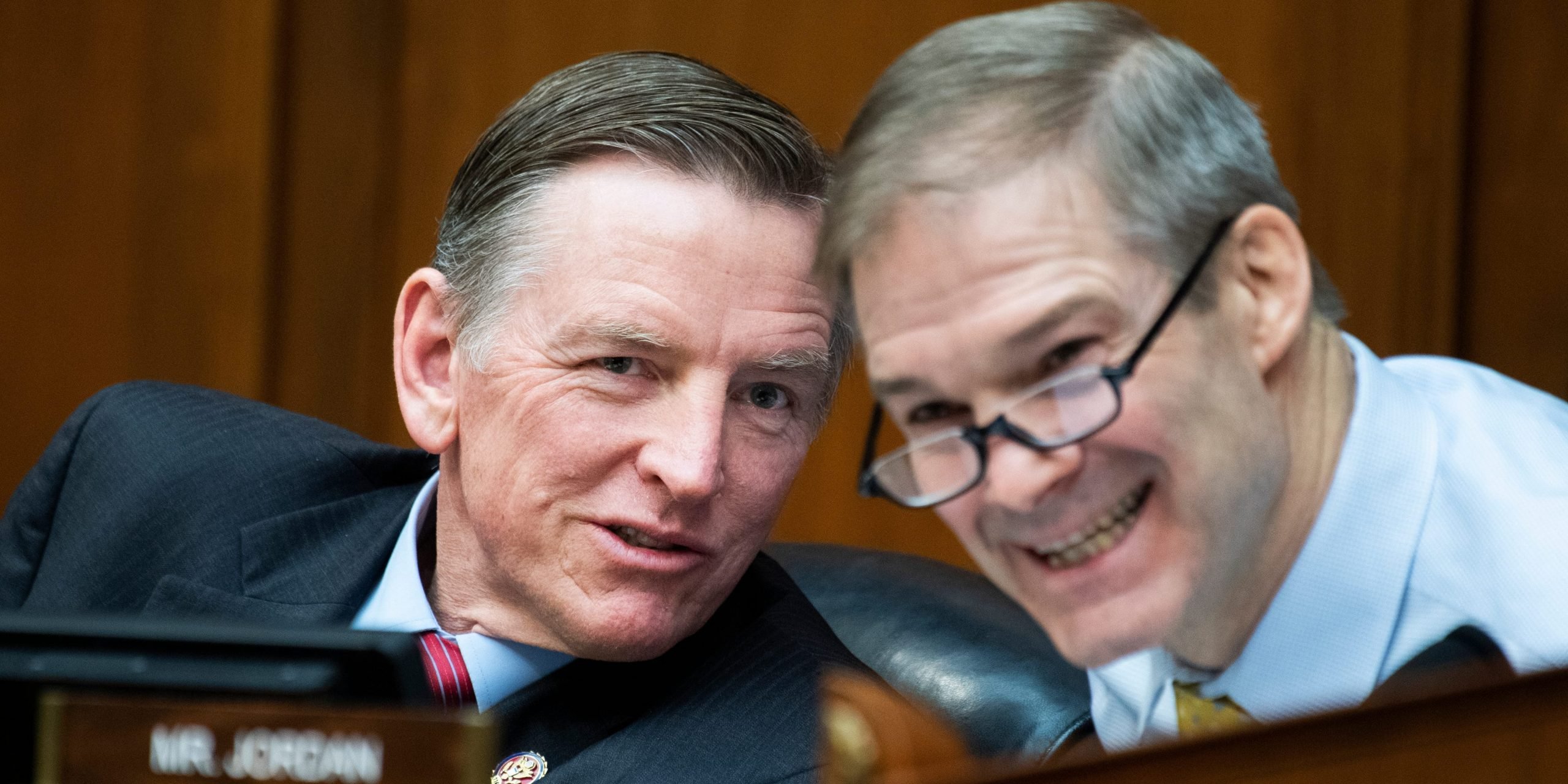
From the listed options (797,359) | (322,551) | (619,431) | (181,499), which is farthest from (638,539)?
(181,499)

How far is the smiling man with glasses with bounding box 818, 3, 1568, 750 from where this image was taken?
753mm

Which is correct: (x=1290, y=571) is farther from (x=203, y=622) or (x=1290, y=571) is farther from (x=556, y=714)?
(x=556, y=714)

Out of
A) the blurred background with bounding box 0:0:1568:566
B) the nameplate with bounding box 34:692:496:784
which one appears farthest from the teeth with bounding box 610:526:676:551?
the blurred background with bounding box 0:0:1568:566

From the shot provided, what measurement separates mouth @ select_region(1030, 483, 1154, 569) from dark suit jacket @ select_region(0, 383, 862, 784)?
67 cm

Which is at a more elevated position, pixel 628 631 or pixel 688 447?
pixel 688 447

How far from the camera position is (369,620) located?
1.70m

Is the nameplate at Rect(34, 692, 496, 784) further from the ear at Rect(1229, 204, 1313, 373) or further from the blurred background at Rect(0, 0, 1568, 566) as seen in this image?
the blurred background at Rect(0, 0, 1568, 566)

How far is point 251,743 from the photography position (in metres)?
0.71

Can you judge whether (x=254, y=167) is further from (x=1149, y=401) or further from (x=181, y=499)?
(x=1149, y=401)

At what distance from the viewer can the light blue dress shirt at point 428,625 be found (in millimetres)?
1556

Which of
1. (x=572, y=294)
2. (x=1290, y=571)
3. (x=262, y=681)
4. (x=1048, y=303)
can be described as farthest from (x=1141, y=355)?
(x=572, y=294)

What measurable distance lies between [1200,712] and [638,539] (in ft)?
2.23

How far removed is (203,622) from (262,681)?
5cm

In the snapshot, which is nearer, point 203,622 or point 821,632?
point 203,622
